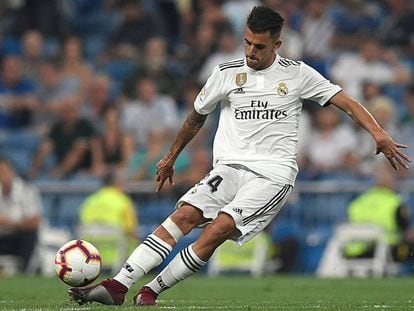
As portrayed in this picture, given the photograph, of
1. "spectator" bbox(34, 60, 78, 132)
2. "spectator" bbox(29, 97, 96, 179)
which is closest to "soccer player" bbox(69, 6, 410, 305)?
"spectator" bbox(29, 97, 96, 179)

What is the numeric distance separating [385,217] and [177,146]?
7.49m

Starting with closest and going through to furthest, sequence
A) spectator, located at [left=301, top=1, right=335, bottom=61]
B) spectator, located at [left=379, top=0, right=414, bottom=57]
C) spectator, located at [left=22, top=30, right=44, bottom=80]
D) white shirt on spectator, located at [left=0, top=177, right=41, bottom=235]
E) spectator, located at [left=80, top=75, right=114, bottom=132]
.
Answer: white shirt on spectator, located at [left=0, top=177, right=41, bottom=235], spectator, located at [left=80, top=75, right=114, bottom=132], spectator, located at [left=301, top=1, right=335, bottom=61], spectator, located at [left=22, top=30, right=44, bottom=80], spectator, located at [left=379, top=0, right=414, bottom=57]

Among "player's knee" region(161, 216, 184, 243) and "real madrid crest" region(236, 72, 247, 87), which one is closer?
"player's knee" region(161, 216, 184, 243)

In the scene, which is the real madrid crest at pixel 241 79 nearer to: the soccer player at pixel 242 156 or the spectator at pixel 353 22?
the soccer player at pixel 242 156

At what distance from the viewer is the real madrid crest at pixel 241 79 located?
372 inches

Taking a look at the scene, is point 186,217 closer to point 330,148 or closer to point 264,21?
point 264,21

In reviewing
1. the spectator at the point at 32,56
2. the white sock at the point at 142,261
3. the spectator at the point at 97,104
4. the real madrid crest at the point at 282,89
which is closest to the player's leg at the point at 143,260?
the white sock at the point at 142,261

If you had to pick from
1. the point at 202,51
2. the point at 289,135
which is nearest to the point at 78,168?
the point at 202,51

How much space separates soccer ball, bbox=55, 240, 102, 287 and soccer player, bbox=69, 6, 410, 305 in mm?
356

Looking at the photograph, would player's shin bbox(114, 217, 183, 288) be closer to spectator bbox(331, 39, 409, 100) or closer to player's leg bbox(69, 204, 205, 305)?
player's leg bbox(69, 204, 205, 305)

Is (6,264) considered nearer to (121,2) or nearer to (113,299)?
(121,2)

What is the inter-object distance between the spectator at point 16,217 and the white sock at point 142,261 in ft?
27.6

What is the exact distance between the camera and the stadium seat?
16359 millimetres

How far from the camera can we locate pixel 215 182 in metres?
9.28
